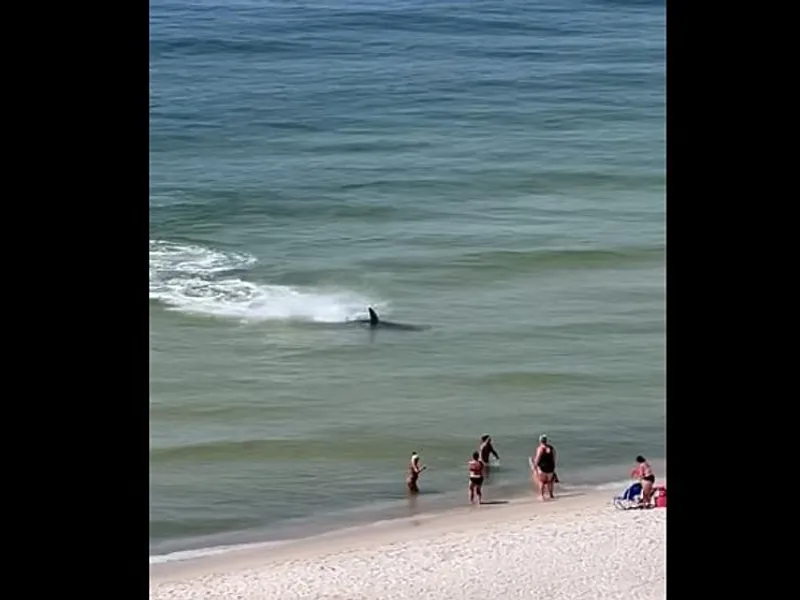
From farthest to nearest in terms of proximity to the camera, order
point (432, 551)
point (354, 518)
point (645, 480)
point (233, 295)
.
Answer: point (233, 295), point (354, 518), point (645, 480), point (432, 551)

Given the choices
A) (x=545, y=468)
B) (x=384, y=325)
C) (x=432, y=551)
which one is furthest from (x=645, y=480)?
(x=384, y=325)

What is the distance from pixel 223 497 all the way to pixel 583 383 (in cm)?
578

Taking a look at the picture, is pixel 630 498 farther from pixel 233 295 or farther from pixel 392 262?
pixel 392 262

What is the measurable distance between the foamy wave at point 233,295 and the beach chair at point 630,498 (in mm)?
8929

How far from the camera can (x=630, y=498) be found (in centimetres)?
1391

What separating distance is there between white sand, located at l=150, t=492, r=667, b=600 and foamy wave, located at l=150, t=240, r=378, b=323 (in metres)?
9.01

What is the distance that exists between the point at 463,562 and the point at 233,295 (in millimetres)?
12115

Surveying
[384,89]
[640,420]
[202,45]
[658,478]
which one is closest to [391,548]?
[658,478]

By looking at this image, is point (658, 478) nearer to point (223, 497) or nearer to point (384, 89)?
point (223, 497)

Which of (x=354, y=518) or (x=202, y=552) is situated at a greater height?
(x=354, y=518)

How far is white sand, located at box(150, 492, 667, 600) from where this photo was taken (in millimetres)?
11562

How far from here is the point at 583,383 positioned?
760 inches

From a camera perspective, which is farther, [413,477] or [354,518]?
[413,477]

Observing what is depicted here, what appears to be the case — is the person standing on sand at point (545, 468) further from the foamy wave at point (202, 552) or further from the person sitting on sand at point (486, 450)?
the foamy wave at point (202, 552)
